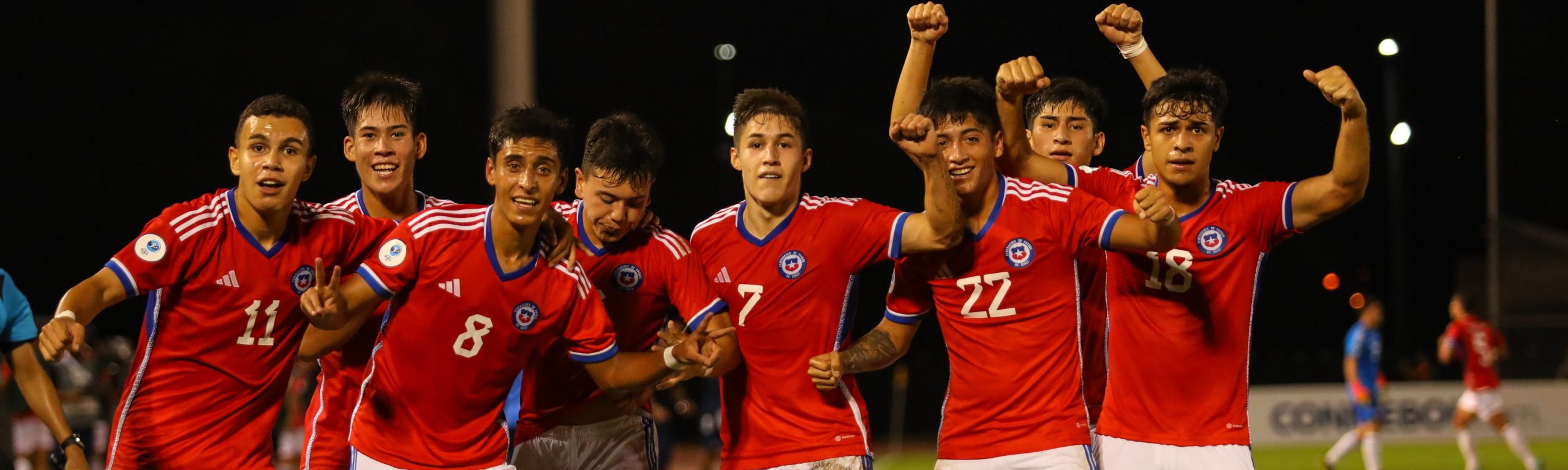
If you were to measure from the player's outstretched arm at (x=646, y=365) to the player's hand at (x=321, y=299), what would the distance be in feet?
3.25

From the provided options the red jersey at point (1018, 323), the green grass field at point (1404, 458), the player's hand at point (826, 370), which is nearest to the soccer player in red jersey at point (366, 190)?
the player's hand at point (826, 370)

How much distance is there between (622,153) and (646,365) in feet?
2.80

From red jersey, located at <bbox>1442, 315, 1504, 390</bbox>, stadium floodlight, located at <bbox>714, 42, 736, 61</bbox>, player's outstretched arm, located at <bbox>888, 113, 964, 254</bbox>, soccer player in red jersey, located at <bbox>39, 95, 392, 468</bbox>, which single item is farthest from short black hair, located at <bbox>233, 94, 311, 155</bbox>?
stadium floodlight, located at <bbox>714, 42, 736, 61</bbox>

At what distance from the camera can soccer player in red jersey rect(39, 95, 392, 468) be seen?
5.05 metres

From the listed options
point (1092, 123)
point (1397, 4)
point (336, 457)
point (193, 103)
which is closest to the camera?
point (336, 457)

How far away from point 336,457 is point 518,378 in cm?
80

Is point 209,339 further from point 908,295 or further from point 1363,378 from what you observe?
point 1363,378

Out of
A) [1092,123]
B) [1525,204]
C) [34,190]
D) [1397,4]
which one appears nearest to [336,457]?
[1092,123]

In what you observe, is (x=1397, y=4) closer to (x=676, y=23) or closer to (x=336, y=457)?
(x=336, y=457)

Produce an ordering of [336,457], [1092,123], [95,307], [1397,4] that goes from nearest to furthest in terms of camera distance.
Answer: [95,307]
[336,457]
[1092,123]
[1397,4]

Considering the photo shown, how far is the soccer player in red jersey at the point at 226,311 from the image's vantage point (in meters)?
5.05

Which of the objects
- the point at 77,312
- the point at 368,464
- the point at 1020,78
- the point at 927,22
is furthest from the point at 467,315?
the point at 1020,78

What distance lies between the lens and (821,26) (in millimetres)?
25125

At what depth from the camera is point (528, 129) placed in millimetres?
5012
